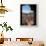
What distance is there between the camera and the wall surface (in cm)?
359

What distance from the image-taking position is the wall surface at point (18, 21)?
359 cm

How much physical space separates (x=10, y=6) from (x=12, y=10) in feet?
0.43

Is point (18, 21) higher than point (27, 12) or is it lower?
lower

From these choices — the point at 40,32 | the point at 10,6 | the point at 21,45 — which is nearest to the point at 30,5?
the point at 10,6

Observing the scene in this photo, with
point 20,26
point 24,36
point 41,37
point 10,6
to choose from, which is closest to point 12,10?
point 10,6

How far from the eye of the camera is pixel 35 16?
3615 mm

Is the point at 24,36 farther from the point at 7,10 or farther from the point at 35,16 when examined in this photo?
the point at 7,10

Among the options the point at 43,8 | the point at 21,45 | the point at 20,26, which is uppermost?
the point at 43,8

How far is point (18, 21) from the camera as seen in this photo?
361 cm

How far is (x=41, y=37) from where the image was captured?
364 cm

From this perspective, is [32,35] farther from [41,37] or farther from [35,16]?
[35,16]

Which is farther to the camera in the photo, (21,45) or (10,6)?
(10,6)

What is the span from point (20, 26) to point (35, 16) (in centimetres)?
53

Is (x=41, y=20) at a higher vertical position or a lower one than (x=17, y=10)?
lower
